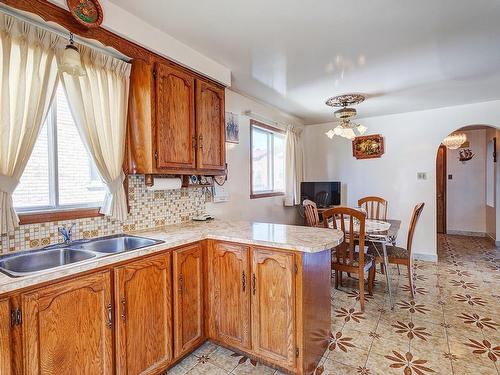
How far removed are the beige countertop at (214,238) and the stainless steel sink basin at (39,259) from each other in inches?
10.6

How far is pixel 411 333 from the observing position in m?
2.17

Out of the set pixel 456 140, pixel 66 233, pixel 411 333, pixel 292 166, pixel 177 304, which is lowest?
pixel 411 333

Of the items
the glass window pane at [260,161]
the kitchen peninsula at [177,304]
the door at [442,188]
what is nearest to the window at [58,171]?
the kitchen peninsula at [177,304]

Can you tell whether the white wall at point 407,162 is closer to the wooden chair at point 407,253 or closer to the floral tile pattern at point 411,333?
the floral tile pattern at point 411,333

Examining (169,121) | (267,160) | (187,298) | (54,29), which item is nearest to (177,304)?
(187,298)

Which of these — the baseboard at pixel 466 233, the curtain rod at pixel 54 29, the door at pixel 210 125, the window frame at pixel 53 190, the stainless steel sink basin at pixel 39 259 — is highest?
the curtain rod at pixel 54 29

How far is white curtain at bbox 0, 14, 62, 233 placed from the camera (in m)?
1.35

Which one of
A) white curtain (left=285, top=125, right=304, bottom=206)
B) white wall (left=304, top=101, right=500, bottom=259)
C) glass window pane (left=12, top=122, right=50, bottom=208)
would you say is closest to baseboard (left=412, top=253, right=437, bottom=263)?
white wall (left=304, top=101, right=500, bottom=259)

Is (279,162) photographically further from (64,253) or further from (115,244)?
(64,253)

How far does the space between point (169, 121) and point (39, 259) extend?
1220 mm

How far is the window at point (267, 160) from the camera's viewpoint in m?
3.74

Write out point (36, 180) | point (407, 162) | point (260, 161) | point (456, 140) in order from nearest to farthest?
1. point (36, 180)
2. point (260, 161)
3. point (407, 162)
4. point (456, 140)

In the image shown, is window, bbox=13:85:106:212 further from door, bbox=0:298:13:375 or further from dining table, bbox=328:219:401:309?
dining table, bbox=328:219:401:309

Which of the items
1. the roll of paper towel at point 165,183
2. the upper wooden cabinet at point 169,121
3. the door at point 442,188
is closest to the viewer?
the upper wooden cabinet at point 169,121
